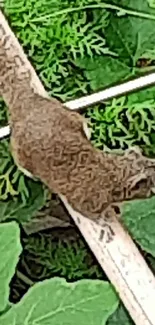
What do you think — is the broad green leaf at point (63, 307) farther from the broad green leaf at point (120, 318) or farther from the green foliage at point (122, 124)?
the green foliage at point (122, 124)

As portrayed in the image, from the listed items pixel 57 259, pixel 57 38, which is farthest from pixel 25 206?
pixel 57 38

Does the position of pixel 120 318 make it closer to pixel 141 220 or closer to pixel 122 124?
pixel 141 220

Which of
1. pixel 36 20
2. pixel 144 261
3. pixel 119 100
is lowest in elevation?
pixel 144 261

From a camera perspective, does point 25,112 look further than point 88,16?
No

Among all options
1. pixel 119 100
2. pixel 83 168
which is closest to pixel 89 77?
pixel 119 100

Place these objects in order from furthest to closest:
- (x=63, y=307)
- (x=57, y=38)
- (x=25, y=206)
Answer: (x=57, y=38) < (x=25, y=206) < (x=63, y=307)

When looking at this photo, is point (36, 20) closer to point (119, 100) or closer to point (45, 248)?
point (119, 100)

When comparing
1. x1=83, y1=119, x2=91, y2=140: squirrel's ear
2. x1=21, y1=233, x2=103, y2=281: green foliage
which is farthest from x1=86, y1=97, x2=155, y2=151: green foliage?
x1=21, y1=233, x2=103, y2=281: green foliage
